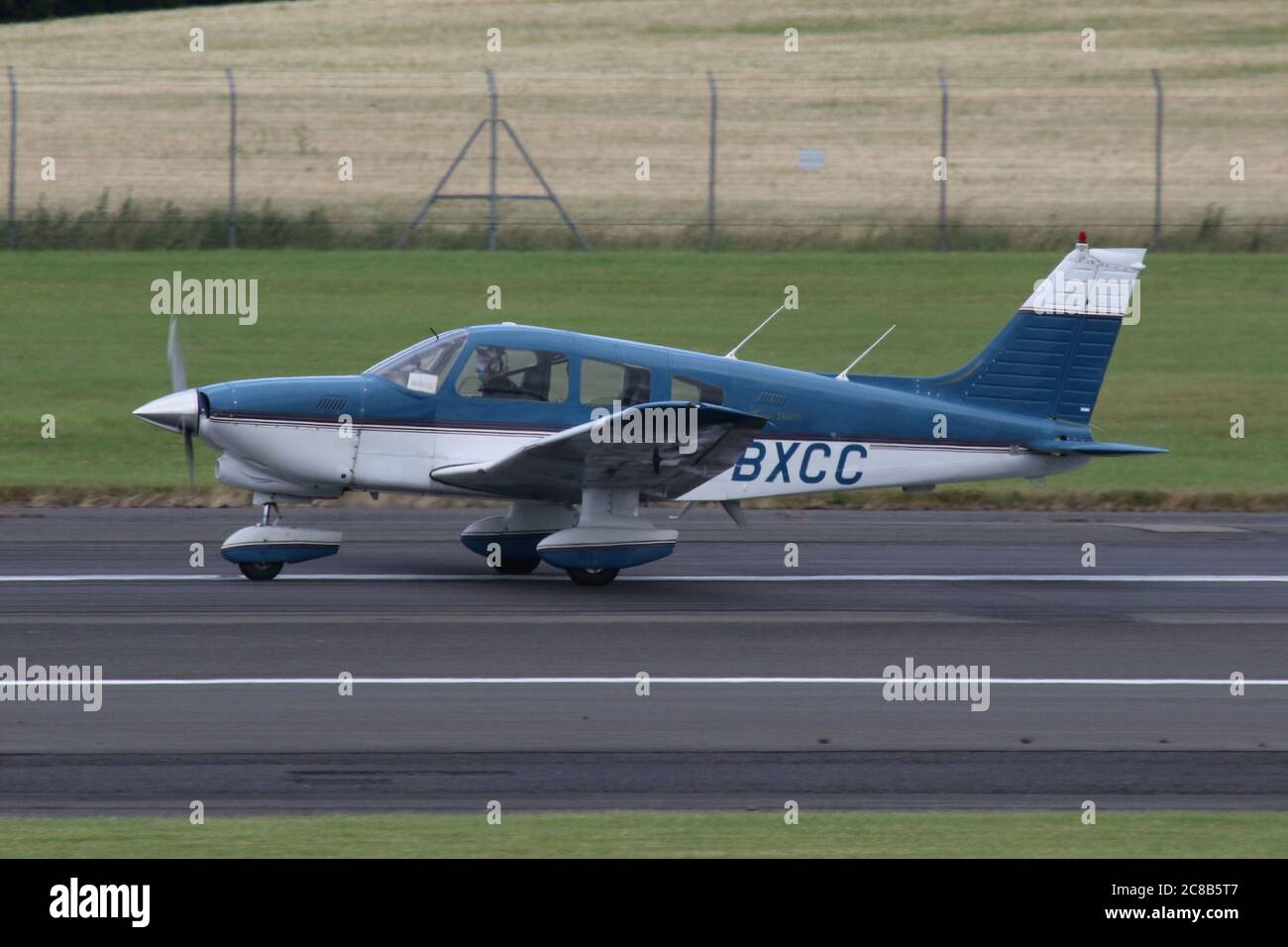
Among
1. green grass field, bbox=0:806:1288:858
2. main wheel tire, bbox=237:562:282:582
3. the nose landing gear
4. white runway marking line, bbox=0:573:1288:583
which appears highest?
the nose landing gear

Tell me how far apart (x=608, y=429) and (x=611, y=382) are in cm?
133

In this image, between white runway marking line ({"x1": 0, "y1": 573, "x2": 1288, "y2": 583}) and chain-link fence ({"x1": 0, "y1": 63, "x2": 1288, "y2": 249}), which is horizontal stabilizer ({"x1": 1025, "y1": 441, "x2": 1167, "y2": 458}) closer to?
white runway marking line ({"x1": 0, "y1": 573, "x2": 1288, "y2": 583})

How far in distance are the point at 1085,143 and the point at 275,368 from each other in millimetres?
24657

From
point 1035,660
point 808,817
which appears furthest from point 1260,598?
point 808,817

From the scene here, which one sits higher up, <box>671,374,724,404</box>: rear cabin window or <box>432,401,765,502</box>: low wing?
<box>671,374,724,404</box>: rear cabin window

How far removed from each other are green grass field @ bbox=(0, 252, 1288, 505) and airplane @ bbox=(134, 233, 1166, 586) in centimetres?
481

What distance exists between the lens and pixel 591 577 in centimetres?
1485

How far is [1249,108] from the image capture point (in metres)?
45.2

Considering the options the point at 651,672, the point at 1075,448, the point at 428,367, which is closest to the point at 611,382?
the point at 428,367

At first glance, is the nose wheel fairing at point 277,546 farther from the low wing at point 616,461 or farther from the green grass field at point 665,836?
the green grass field at point 665,836

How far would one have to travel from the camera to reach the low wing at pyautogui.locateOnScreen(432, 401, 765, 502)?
44.1 feet

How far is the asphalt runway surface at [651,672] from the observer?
9.18 meters

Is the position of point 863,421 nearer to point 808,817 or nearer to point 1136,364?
point 808,817

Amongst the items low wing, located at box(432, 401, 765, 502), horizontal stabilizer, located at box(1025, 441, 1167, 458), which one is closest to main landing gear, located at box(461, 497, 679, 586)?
low wing, located at box(432, 401, 765, 502)
